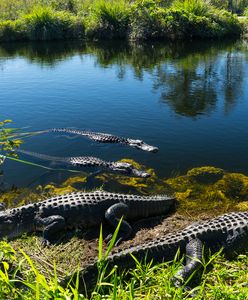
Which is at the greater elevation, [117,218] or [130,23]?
[130,23]

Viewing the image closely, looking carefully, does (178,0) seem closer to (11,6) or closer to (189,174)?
(11,6)

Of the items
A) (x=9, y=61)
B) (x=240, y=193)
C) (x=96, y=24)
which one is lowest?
(x=240, y=193)

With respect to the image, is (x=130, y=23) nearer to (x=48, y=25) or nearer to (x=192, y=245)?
(x=48, y=25)

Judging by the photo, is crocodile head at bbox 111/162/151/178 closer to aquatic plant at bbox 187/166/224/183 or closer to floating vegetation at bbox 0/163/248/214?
floating vegetation at bbox 0/163/248/214

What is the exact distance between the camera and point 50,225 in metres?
6.06

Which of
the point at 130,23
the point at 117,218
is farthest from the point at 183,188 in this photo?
the point at 130,23

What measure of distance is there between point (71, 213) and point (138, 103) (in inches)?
350

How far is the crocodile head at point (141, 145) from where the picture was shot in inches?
406

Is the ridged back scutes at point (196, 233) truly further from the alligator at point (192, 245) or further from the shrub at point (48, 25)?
the shrub at point (48, 25)

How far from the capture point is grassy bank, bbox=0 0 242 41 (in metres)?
29.6

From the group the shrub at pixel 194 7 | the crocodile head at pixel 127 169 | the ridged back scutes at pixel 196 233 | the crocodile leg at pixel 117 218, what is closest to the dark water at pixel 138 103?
the crocodile head at pixel 127 169

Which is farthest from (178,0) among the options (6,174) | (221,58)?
(6,174)

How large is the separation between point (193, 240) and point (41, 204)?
8.77 ft

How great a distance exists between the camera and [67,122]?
1311 centimetres
